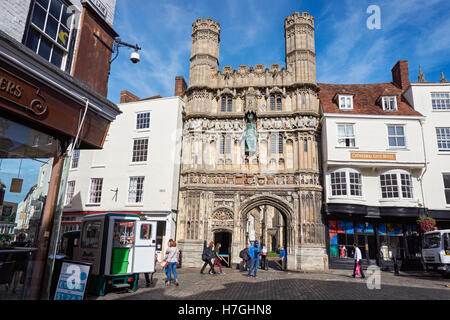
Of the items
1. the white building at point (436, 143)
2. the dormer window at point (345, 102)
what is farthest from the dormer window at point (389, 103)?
the dormer window at point (345, 102)

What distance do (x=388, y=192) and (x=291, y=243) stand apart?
7.19 metres

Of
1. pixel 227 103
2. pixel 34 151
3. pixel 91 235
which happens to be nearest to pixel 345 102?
pixel 227 103

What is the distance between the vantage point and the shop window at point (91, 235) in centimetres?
972

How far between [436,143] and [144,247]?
19768mm

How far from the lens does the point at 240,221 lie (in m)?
A: 20.2

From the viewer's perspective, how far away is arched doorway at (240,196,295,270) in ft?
65.0

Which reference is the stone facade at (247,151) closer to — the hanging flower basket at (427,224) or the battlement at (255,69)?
the battlement at (255,69)

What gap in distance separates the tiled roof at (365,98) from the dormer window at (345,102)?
0.91 feet

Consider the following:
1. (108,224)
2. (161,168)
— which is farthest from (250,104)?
(108,224)

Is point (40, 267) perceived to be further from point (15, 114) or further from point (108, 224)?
point (15, 114)

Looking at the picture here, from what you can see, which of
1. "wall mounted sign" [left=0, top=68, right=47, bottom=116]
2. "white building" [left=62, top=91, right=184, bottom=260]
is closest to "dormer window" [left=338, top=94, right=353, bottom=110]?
"white building" [left=62, top=91, right=184, bottom=260]

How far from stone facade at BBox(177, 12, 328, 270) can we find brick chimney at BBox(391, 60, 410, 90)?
7.31m

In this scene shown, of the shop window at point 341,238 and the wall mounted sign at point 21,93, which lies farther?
the shop window at point 341,238

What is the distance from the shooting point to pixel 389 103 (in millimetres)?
21062
